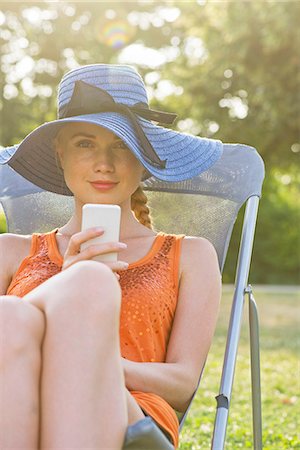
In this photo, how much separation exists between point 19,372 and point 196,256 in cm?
101

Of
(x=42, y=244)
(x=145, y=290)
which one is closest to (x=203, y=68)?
(x=42, y=244)

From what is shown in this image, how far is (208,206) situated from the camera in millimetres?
3777

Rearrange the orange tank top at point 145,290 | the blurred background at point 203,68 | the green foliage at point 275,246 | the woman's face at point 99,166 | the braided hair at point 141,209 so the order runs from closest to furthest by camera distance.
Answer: the orange tank top at point 145,290
the woman's face at point 99,166
the braided hair at point 141,209
the blurred background at point 203,68
the green foliage at point 275,246

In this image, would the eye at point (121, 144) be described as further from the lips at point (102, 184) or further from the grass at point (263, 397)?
the grass at point (263, 397)

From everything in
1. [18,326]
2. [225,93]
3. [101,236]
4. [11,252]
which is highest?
[225,93]

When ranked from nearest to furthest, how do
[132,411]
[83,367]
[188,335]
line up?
[83,367], [132,411], [188,335]

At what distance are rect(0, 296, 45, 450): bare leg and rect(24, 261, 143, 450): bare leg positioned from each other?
24 millimetres

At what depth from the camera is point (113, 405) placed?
2209mm

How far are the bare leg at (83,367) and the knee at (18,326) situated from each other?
1.1 inches

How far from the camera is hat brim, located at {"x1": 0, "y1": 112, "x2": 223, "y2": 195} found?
3041mm

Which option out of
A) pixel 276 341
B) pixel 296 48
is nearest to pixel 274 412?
pixel 276 341

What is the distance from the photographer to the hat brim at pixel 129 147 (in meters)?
3.04

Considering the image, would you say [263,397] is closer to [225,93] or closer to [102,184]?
[102,184]

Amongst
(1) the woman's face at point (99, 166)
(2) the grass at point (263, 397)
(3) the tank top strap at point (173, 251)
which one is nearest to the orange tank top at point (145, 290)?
(3) the tank top strap at point (173, 251)
